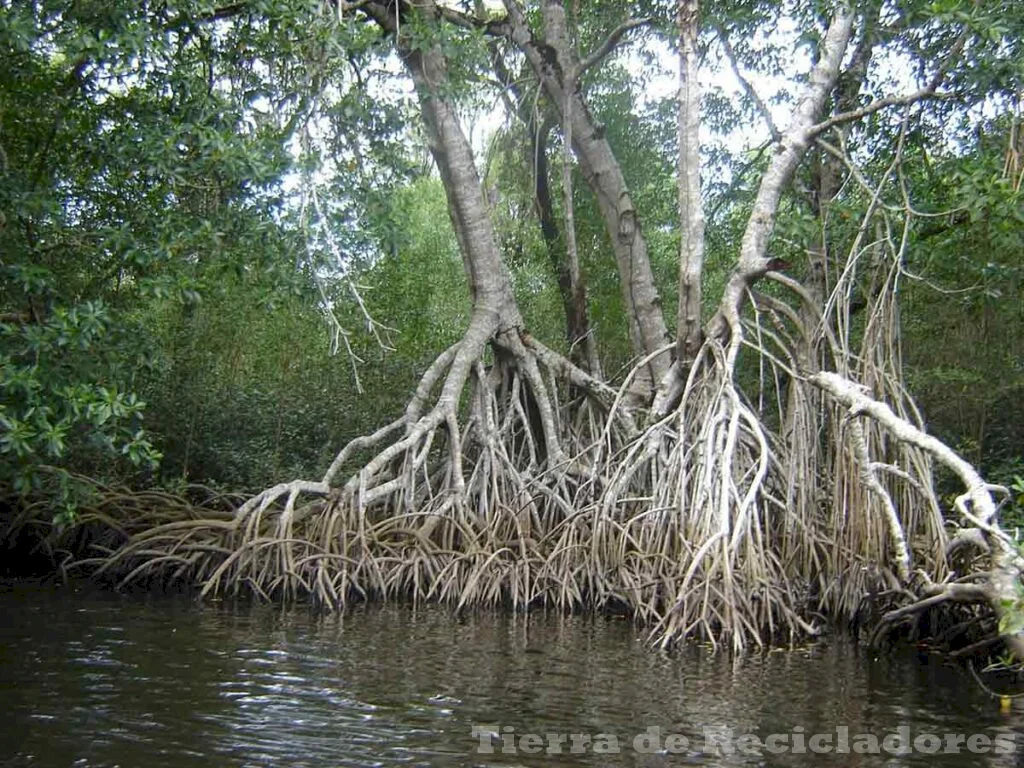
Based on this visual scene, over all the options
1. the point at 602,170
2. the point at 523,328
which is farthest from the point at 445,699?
the point at 602,170

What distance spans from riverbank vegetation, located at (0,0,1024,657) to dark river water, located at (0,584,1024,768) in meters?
0.57

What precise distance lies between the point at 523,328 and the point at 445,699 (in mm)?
5705

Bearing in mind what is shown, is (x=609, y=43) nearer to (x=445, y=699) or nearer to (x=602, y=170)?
(x=602, y=170)

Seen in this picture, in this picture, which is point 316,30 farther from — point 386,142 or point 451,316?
point 451,316

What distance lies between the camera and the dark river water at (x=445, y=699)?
16.2 feet

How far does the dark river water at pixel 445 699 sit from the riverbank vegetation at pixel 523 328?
22.3 inches

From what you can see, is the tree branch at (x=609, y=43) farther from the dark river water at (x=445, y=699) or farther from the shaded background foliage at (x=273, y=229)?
the dark river water at (x=445, y=699)

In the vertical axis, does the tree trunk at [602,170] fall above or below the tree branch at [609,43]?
below

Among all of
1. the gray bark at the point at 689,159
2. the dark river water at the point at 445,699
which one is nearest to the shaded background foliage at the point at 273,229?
the gray bark at the point at 689,159

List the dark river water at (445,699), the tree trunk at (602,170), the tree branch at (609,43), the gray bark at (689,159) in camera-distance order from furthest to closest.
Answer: the tree branch at (609,43), the tree trunk at (602,170), the gray bark at (689,159), the dark river water at (445,699)

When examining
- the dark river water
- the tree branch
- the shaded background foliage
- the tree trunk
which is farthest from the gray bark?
the dark river water

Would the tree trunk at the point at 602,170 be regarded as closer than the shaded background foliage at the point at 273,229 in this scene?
No

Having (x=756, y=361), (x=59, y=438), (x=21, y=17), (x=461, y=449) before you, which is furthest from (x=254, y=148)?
(x=756, y=361)

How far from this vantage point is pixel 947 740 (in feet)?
17.5
